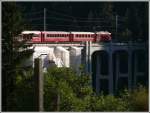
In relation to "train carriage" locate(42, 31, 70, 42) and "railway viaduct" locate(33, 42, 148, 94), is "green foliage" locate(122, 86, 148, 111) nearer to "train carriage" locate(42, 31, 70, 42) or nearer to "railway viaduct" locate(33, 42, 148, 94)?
"train carriage" locate(42, 31, 70, 42)

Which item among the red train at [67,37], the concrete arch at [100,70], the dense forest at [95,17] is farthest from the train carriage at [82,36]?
the dense forest at [95,17]

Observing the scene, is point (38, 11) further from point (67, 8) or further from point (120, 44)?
point (120, 44)

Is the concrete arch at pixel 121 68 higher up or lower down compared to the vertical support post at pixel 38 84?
lower down

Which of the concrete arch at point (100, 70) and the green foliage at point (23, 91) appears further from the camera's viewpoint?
the concrete arch at point (100, 70)

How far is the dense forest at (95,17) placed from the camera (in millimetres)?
60331

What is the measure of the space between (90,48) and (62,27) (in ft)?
80.5

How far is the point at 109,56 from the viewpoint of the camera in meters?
52.0

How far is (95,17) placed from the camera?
2852 inches

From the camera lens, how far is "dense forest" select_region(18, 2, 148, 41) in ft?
198

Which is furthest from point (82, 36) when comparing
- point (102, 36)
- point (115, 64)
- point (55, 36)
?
point (115, 64)

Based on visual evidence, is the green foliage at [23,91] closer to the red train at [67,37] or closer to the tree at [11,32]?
the tree at [11,32]

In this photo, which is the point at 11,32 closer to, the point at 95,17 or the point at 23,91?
the point at 23,91

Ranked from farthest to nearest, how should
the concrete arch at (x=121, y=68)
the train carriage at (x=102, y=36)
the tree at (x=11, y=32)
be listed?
the concrete arch at (x=121, y=68)
the train carriage at (x=102, y=36)
the tree at (x=11, y=32)

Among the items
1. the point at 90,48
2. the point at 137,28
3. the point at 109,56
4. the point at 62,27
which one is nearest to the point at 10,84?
the point at 90,48
